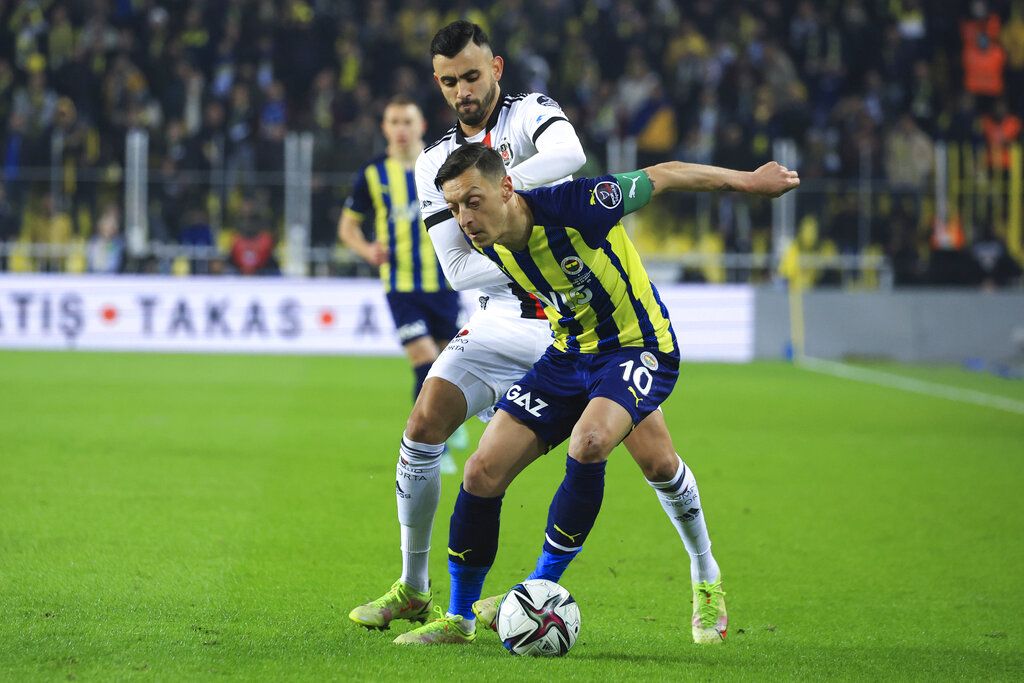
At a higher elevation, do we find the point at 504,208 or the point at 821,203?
the point at 821,203

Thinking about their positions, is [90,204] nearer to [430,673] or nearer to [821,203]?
[821,203]

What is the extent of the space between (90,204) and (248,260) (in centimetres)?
215

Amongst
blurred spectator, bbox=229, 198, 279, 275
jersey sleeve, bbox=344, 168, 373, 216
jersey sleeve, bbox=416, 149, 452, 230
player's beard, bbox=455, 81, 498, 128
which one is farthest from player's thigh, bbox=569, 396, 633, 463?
blurred spectator, bbox=229, 198, 279, 275

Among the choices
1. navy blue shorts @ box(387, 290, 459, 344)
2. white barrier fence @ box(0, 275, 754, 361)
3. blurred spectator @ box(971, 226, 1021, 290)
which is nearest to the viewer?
navy blue shorts @ box(387, 290, 459, 344)

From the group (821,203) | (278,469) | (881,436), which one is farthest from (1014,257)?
(278,469)

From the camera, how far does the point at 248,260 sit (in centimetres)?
1753

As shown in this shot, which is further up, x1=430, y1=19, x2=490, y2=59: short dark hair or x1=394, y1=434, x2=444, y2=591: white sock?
x1=430, y1=19, x2=490, y2=59: short dark hair

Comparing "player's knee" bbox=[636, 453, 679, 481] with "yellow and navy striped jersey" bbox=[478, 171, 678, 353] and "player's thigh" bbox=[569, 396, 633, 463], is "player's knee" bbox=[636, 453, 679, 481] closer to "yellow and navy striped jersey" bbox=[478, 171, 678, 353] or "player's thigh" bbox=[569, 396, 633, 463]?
"player's thigh" bbox=[569, 396, 633, 463]

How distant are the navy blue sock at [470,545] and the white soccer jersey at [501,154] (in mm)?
840

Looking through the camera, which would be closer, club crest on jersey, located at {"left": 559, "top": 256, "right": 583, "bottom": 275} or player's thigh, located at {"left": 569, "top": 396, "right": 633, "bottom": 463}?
player's thigh, located at {"left": 569, "top": 396, "right": 633, "bottom": 463}

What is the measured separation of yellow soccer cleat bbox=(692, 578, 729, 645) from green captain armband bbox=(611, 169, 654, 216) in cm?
134

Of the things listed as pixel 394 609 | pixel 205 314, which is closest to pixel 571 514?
pixel 394 609

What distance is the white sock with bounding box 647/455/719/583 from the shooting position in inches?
194

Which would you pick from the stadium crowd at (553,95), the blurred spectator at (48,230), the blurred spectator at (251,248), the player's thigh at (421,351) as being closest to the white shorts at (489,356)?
the player's thigh at (421,351)
